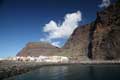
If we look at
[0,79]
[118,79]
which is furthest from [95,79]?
[0,79]

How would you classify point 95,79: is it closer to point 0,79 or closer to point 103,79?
point 103,79

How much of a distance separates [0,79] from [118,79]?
40.5 meters

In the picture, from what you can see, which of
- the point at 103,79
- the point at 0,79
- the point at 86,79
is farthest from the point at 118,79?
the point at 0,79

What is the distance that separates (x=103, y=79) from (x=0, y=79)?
118 ft

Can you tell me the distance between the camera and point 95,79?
243 ft

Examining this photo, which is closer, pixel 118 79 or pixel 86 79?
pixel 118 79

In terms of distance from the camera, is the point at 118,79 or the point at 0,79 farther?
the point at 0,79

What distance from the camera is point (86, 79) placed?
74500 mm

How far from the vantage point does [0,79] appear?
7594 centimetres

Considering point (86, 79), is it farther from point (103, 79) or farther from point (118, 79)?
point (118, 79)

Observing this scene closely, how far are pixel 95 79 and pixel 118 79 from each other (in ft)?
26.6

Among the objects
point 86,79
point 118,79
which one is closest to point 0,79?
point 86,79

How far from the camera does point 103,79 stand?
72.6 meters

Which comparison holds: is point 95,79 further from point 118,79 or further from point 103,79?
point 118,79
